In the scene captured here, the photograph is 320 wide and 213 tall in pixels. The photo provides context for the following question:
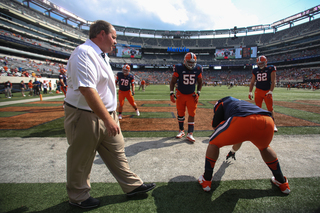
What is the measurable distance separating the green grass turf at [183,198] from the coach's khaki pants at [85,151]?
0.24 meters

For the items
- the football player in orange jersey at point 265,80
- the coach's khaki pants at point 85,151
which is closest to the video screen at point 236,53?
the football player in orange jersey at point 265,80

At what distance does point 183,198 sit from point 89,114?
1.57 meters

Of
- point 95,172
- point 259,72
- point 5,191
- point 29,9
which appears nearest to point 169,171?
point 95,172

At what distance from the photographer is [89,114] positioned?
167 cm

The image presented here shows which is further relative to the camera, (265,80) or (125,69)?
(125,69)

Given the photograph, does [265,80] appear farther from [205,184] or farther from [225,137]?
[205,184]

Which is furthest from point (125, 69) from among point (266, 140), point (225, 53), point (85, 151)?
point (225, 53)

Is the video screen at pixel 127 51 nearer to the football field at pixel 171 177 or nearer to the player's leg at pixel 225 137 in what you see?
the football field at pixel 171 177

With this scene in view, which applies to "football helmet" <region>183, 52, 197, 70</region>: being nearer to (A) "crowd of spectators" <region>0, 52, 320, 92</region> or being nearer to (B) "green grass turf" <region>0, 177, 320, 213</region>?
(B) "green grass turf" <region>0, 177, 320, 213</region>

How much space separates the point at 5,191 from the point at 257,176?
12.0 feet

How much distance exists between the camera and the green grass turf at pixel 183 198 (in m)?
1.85

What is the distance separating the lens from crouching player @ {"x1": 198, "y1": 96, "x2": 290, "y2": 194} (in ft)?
6.18

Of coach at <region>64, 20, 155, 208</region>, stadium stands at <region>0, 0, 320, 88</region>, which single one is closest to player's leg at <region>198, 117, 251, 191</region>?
coach at <region>64, 20, 155, 208</region>

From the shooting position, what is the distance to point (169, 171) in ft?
8.66
